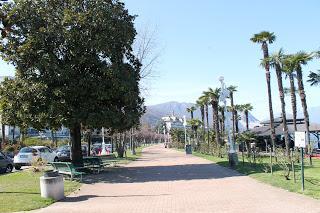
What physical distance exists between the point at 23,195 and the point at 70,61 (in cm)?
1014

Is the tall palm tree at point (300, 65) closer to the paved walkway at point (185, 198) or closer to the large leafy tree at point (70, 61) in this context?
the large leafy tree at point (70, 61)

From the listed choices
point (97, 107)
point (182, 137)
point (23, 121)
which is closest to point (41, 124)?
point (23, 121)

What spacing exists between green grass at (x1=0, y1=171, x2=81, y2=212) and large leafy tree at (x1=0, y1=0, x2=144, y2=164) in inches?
160

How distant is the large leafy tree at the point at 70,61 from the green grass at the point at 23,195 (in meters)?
4.06

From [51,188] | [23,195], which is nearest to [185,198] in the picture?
[51,188]

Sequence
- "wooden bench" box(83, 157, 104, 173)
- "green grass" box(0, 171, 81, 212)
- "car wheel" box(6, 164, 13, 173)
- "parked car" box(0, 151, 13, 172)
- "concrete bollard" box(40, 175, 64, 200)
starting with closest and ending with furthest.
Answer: "green grass" box(0, 171, 81, 212) → "concrete bollard" box(40, 175, 64, 200) → "wooden bench" box(83, 157, 104, 173) → "parked car" box(0, 151, 13, 172) → "car wheel" box(6, 164, 13, 173)

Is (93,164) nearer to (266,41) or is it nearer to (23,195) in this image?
(23,195)

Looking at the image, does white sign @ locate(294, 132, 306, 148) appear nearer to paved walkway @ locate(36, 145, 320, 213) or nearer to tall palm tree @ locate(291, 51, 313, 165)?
paved walkway @ locate(36, 145, 320, 213)

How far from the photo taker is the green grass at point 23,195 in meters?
13.3

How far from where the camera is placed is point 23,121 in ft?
79.6

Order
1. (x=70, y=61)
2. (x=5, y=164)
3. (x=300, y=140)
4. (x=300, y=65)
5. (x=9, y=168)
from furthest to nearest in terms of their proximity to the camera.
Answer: (x=300, y=65), (x=9, y=168), (x=5, y=164), (x=70, y=61), (x=300, y=140)

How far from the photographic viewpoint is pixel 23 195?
1545 centimetres

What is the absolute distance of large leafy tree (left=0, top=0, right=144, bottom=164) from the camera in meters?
23.3

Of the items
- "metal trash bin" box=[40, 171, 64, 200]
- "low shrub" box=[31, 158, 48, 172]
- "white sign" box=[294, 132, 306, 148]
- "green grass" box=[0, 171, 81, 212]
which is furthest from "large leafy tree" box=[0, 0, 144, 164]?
"white sign" box=[294, 132, 306, 148]
